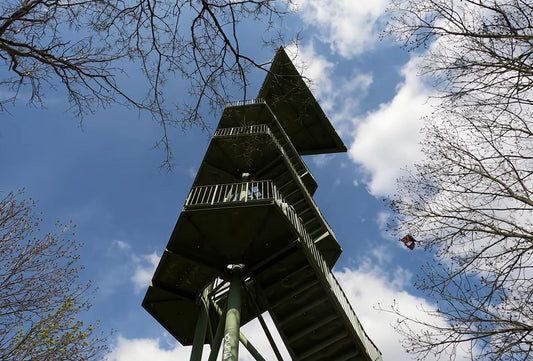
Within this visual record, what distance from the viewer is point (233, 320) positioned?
808cm

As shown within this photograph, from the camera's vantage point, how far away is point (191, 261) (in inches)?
359

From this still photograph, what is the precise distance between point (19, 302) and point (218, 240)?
4.36 meters

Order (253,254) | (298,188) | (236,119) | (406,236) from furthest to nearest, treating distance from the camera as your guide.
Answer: (236,119), (298,188), (253,254), (406,236)

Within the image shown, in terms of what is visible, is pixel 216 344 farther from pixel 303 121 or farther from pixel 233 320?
pixel 303 121

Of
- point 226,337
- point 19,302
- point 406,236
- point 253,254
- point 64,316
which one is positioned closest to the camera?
point 406,236

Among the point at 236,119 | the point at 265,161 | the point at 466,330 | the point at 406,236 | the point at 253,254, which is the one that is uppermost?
the point at 236,119

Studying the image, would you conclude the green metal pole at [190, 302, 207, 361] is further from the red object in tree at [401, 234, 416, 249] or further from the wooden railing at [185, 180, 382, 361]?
the red object in tree at [401, 234, 416, 249]

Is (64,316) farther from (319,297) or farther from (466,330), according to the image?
(466,330)

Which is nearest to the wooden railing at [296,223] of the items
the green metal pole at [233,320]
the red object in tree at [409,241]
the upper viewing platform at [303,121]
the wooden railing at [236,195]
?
the wooden railing at [236,195]

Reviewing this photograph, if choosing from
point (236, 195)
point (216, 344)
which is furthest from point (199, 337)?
point (236, 195)

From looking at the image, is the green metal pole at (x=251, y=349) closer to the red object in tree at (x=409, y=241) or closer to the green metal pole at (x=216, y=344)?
the green metal pole at (x=216, y=344)

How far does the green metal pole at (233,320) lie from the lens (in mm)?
7426

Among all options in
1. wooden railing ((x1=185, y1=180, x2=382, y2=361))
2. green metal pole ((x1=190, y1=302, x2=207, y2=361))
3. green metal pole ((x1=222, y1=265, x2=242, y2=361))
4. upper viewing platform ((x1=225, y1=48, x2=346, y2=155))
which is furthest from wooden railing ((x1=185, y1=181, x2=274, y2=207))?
upper viewing platform ((x1=225, y1=48, x2=346, y2=155))

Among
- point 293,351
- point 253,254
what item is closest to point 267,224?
point 253,254
